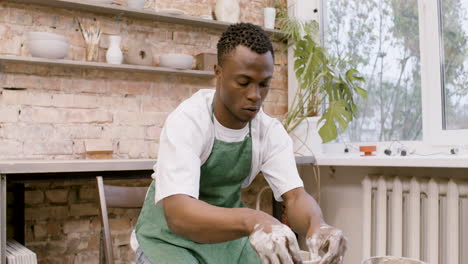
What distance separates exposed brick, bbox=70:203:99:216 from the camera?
2.35 meters

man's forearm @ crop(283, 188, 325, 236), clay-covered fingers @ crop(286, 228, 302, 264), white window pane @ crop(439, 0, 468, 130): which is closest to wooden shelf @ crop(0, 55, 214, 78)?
white window pane @ crop(439, 0, 468, 130)

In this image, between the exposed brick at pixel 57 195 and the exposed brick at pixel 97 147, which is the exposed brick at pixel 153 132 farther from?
the exposed brick at pixel 57 195

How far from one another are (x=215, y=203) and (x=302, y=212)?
26cm

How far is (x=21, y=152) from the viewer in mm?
2227

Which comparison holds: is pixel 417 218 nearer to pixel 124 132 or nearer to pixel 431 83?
pixel 431 83

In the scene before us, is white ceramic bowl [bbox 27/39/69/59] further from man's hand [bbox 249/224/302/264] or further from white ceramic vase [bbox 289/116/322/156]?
man's hand [bbox 249/224/302/264]

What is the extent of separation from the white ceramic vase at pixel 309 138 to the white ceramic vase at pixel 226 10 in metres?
0.81

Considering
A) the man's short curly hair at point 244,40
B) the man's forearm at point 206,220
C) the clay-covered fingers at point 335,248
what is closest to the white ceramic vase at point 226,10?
the man's short curly hair at point 244,40

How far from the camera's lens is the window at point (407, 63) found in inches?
86.8

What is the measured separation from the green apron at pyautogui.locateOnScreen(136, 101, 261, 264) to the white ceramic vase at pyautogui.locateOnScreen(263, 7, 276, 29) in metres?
1.84

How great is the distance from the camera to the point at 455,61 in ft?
7.22

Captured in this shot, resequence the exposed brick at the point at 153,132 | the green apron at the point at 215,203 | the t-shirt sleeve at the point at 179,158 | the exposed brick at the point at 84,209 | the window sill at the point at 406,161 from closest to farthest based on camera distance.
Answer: the t-shirt sleeve at the point at 179,158 < the green apron at the point at 215,203 < the window sill at the point at 406,161 < the exposed brick at the point at 84,209 < the exposed brick at the point at 153,132

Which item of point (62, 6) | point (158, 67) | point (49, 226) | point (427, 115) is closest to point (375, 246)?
point (427, 115)

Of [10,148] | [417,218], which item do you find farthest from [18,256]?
[417,218]
